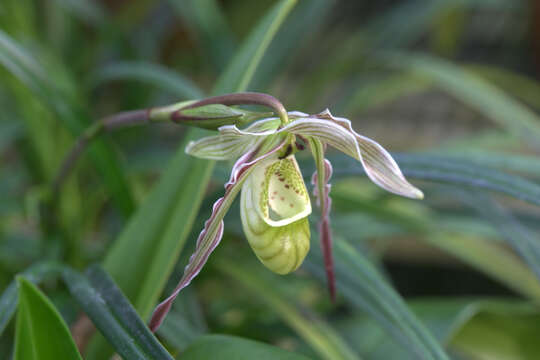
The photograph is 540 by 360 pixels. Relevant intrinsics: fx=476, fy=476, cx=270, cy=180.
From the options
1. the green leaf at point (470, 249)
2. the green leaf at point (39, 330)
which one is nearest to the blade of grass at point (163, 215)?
the green leaf at point (39, 330)

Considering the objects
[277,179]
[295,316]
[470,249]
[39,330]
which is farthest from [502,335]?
[39,330]

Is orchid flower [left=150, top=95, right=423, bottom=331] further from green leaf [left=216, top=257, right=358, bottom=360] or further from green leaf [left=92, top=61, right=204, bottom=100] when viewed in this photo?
green leaf [left=92, top=61, right=204, bottom=100]

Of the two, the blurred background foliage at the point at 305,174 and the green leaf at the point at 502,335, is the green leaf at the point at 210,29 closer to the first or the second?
the blurred background foliage at the point at 305,174

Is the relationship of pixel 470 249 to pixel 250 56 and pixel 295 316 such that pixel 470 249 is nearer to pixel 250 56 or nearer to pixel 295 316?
pixel 295 316

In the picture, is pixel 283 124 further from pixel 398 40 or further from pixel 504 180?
pixel 398 40

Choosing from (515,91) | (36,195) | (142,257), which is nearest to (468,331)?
(142,257)

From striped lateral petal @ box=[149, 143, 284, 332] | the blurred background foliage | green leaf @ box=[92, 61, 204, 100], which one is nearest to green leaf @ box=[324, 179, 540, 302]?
the blurred background foliage
